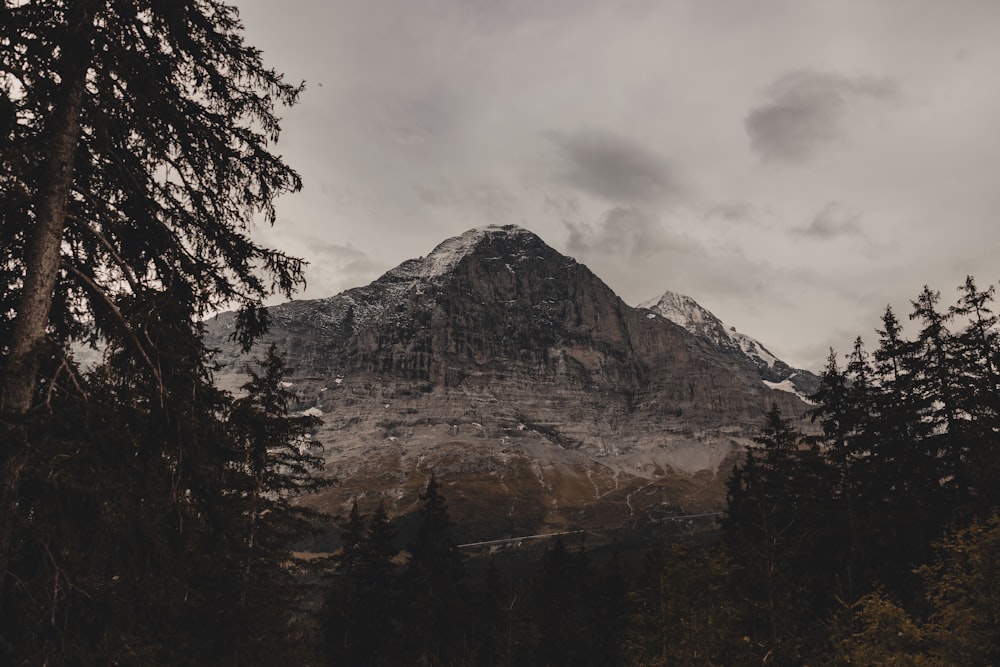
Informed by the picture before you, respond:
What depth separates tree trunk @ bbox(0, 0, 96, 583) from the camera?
206 inches

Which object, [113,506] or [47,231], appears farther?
[47,231]

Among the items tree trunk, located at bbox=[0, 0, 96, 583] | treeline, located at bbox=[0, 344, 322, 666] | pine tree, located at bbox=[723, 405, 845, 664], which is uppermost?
tree trunk, located at bbox=[0, 0, 96, 583]

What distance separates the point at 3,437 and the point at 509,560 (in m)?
193

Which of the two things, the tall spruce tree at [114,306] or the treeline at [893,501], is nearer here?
the tall spruce tree at [114,306]

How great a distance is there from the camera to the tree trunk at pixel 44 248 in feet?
17.2

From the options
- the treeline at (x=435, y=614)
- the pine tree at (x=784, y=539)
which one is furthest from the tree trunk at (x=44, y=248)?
the treeline at (x=435, y=614)

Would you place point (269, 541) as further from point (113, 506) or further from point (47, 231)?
point (47, 231)

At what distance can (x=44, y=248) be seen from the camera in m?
5.89

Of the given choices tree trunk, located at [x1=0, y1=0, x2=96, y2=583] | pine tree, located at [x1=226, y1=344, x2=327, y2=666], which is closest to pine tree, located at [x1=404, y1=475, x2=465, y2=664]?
pine tree, located at [x1=226, y1=344, x2=327, y2=666]

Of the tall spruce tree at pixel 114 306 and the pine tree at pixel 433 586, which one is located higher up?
the tall spruce tree at pixel 114 306

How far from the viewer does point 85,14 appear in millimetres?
5859

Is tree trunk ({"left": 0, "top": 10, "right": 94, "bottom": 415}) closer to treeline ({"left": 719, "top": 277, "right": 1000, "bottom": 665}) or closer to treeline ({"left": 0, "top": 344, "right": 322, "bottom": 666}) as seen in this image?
treeline ({"left": 0, "top": 344, "right": 322, "bottom": 666})

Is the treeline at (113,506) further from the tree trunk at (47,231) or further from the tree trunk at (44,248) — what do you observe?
the tree trunk at (47,231)

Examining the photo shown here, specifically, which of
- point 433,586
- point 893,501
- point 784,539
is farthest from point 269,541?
point 893,501
